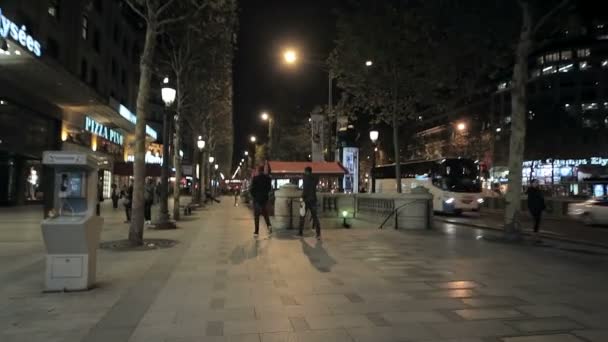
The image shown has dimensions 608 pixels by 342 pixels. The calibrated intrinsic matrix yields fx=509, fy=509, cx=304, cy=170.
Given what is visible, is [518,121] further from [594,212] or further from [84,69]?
[84,69]

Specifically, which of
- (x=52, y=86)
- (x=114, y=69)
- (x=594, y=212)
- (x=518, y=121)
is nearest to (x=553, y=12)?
(x=518, y=121)

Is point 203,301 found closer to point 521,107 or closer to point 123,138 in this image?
point 521,107

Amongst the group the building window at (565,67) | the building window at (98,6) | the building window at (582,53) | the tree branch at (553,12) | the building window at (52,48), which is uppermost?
the building window at (582,53)

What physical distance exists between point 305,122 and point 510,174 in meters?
31.4

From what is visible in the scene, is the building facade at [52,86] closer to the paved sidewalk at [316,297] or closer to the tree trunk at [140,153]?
the tree trunk at [140,153]

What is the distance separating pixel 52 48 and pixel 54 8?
258 centimetres

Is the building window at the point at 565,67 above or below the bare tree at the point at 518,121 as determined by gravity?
above

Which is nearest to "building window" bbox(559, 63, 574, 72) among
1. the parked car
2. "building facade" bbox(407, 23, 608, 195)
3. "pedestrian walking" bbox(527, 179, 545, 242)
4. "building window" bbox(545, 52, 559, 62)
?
"building window" bbox(545, 52, 559, 62)

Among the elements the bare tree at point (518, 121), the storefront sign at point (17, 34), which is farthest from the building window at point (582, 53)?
the storefront sign at point (17, 34)

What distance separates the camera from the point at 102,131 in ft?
137

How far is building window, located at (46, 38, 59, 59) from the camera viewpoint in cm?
3077

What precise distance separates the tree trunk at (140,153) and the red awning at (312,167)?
16.2 metres

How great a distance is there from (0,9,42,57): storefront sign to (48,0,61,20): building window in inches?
452

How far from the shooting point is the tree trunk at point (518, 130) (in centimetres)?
1391
